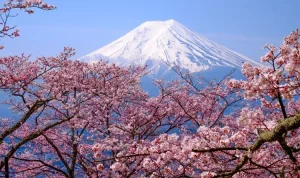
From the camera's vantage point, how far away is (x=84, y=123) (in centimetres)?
821

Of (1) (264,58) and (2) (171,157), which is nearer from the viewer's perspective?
(1) (264,58)

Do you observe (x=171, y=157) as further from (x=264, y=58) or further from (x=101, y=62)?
(x=101, y=62)

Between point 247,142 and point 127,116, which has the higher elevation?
point 127,116

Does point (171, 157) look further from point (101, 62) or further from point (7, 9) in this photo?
point (101, 62)

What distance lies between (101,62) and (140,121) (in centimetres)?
224

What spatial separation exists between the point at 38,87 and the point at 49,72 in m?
0.68

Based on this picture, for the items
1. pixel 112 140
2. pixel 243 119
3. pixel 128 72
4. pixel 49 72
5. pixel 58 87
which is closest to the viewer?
pixel 243 119

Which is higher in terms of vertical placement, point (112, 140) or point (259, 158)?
point (112, 140)

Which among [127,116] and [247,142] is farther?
[127,116]

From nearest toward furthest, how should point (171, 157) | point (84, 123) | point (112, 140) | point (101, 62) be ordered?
1. point (171, 157)
2. point (112, 140)
3. point (84, 123)
4. point (101, 62)

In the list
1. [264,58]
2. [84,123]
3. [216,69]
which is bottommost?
[264,58]

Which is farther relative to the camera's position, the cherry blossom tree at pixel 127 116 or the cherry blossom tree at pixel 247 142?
the cherry blossom tree at pixel 127 116

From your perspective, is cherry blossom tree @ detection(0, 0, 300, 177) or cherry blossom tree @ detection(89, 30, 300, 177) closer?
cherry blossom tree @ detection(89, 30, 300, 177)

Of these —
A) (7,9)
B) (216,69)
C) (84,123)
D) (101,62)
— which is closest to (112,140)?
(84,123)
